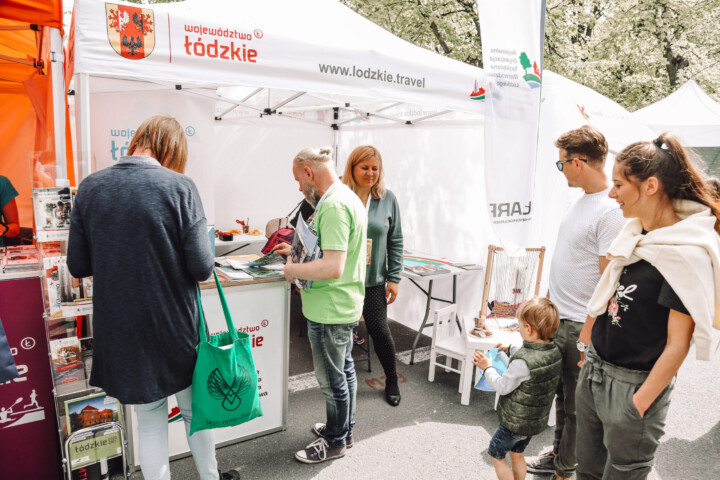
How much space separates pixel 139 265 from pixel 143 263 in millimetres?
16

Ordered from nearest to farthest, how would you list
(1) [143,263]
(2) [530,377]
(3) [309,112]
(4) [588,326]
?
(1) [143,263]
(4) [588,326]
(2) [530,377]
(3) [309,112]

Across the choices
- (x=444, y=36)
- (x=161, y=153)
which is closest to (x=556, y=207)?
(x=161, y=153)

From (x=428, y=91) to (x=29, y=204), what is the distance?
4.39 meters

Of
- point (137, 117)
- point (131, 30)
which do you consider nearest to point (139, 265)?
point (131, 30)

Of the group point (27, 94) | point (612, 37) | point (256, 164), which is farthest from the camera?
point (612, 37)

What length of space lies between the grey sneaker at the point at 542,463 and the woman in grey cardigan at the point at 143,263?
6.39 ft

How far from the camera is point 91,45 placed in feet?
6.38

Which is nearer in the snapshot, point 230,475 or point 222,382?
point 222,382

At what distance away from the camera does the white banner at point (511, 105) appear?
114 inches

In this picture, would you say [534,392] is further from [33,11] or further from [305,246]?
[33,11]

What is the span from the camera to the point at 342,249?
2184 millimetres

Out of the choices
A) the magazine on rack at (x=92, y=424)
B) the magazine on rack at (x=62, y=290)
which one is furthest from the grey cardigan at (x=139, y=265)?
the magazine on rack at (x=92, y=424)

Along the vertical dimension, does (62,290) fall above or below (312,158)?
below

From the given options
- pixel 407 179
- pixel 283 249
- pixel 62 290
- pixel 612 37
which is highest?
pixel 612 37
